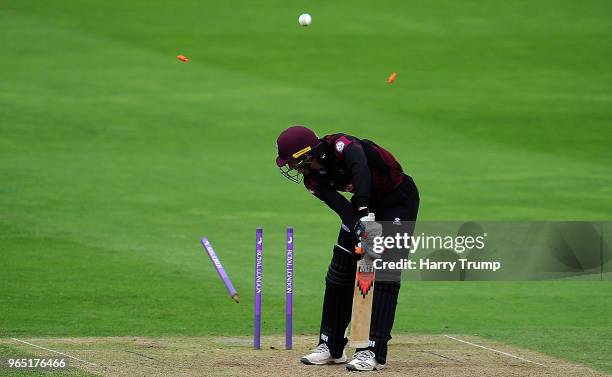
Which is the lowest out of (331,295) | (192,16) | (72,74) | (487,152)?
(331,295)

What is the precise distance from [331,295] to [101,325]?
2961 millimetres

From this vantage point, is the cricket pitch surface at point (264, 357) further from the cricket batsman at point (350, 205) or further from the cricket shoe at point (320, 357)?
the cricket batsman at point (350, 205)

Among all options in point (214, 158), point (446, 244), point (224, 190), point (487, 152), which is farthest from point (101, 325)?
point (487, 152)

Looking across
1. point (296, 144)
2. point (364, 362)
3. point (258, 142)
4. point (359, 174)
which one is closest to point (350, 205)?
point (359, 174)

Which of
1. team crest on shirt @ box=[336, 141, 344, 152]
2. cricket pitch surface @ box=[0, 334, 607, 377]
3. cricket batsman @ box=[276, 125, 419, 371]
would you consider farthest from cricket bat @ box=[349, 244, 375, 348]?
team crest on shirt @ box=[336, 141, 344, 152]

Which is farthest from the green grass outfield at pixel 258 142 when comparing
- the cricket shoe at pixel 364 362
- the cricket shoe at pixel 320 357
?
the cricket shoe at pixel 320 357

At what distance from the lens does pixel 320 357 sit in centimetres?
872

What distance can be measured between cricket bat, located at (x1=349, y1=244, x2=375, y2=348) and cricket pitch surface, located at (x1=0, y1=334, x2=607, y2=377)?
0.85 ft

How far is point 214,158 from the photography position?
2308 centimetres

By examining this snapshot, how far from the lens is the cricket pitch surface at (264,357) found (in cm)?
826

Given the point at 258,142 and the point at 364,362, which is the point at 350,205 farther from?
the point at 258,142

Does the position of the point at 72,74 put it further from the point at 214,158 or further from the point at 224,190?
the point at 224,190

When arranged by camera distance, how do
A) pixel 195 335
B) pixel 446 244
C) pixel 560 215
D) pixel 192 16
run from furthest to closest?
pixel 192 16, pixel 560 215, pixel 446 244, pixel 195 335

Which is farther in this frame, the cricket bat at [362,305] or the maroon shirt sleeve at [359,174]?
the cricket bat at [362,305]
